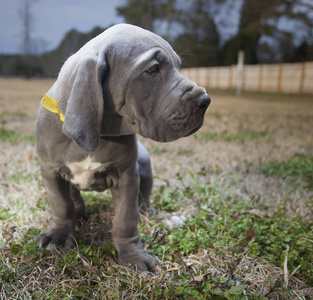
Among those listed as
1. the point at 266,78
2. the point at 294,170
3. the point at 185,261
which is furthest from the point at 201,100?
the point at 266,78

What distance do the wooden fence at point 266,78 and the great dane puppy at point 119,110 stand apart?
1315 cm

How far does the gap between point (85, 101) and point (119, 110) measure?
0.64 ft

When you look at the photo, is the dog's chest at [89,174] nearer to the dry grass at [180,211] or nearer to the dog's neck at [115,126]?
the dog's neck at [115,126]

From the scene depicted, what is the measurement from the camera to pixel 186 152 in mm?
4352

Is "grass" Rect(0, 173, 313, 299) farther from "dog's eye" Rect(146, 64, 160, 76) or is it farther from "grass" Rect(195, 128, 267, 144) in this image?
"grass" Rect(195, 128, 267, 144)

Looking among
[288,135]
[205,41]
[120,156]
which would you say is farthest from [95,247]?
[205,41]

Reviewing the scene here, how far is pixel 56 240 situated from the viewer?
2090mm

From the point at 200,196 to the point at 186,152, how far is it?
1579 mm

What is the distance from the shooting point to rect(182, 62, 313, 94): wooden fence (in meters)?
16.2

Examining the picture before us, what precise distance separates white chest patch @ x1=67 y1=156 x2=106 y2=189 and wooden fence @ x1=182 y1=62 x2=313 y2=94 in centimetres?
1315

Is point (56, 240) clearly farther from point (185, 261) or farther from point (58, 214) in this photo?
point (185, 261)

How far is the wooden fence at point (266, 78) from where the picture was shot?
639 inches

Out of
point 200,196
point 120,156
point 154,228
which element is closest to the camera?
point 120,156

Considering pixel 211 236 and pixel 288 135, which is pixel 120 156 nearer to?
pixel 211 236
